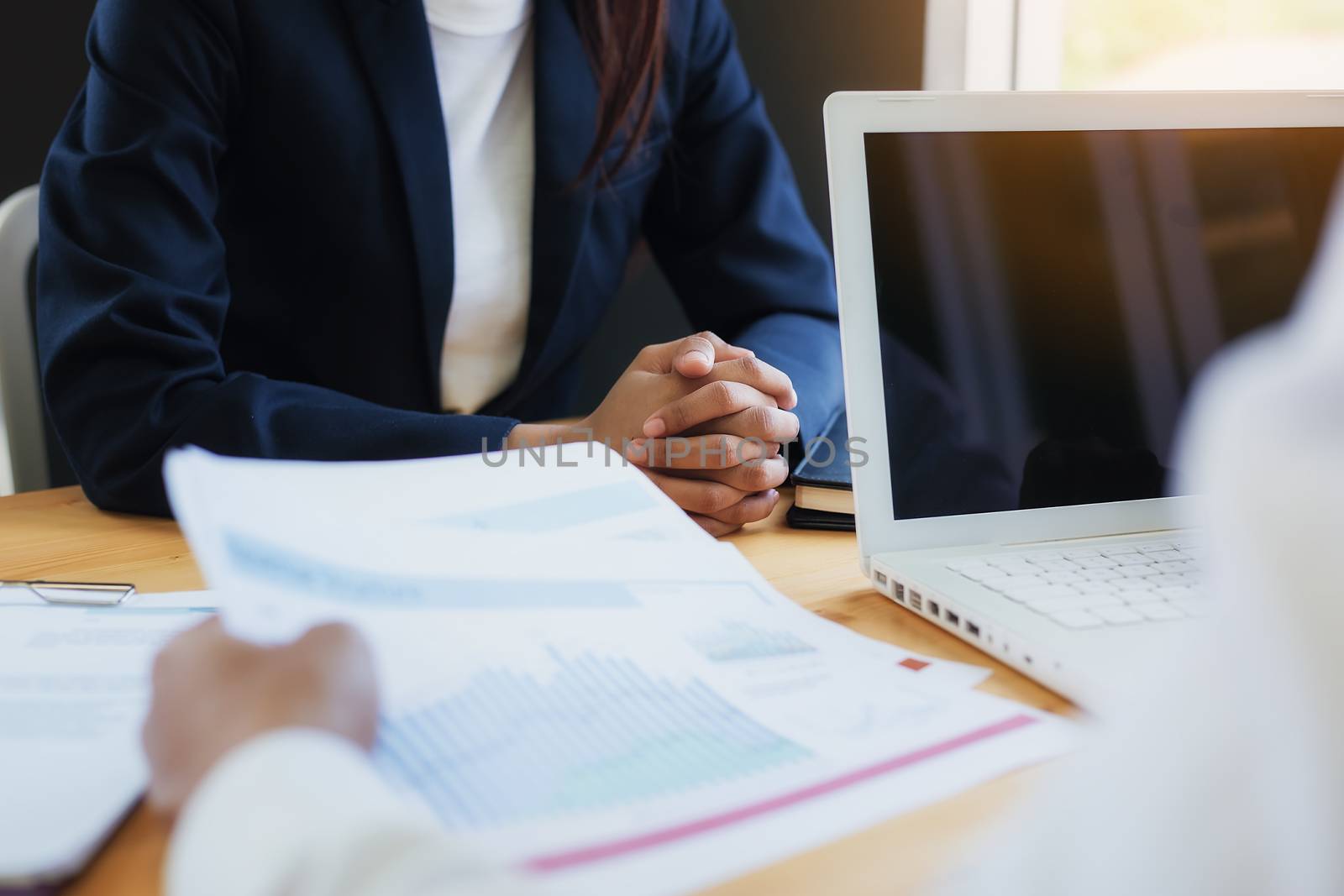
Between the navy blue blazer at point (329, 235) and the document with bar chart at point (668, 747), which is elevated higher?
the navy blue blazer at point (329, 235)

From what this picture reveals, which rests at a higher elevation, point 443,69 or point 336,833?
point 443,69

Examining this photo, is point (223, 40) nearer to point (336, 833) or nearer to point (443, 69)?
point (443, 69)

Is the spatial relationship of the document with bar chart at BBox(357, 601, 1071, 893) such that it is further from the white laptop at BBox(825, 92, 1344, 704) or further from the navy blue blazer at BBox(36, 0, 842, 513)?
the navy blue blazer at BBox(36, 0, 842, 513)

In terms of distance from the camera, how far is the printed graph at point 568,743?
310 millimetres

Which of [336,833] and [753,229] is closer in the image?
[336,833]

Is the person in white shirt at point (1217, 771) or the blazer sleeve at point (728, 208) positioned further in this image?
the blazer sleeve at point (728, 208)

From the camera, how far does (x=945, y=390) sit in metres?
0.54

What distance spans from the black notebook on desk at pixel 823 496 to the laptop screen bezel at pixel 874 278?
121 mm

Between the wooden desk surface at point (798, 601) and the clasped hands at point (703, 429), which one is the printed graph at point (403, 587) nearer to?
the wooden desk surface at point (798, 601)

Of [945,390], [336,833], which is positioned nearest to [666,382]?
[945,390]

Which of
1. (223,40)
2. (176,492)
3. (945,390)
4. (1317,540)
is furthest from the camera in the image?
(223,40)

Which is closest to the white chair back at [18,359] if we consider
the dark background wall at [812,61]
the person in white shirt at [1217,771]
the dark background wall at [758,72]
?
the dark background wall at [758,72]

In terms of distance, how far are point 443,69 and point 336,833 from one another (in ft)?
2.97

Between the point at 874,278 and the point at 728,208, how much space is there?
1.95 feet
